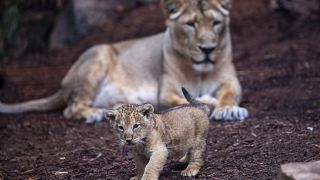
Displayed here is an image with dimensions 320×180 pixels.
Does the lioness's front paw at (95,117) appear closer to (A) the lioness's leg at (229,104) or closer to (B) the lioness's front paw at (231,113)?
(A) the lioness's leg at (229,104)

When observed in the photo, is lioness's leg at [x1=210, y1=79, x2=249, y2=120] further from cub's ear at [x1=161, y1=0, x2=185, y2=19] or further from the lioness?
cub's ear at [x1=161, y1=0, x2=185, y2=19]

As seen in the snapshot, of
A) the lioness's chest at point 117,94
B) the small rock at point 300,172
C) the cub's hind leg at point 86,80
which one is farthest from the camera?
Result: the cub's hind leg at point 86,80

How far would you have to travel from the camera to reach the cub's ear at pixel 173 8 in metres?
7.26

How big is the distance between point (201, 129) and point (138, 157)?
1.64 ft

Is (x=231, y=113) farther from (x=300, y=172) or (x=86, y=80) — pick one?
(x=300, y=172)

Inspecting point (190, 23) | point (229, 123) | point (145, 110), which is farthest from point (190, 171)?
point (190, 23)

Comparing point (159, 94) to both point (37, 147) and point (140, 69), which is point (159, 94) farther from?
point (37, 147)

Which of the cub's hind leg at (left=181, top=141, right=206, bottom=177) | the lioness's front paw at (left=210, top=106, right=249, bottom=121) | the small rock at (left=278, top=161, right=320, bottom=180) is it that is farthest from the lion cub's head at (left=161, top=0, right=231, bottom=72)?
the small rock at (left=278, top=161, right=320, bottom=180)

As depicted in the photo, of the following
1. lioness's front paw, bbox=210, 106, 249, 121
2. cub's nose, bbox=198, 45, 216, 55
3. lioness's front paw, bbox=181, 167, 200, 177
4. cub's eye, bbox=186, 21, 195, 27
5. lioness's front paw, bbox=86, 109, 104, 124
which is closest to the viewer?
lioness's front paw, bbox=181, 167, 200, 177

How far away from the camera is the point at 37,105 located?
8.17 metres

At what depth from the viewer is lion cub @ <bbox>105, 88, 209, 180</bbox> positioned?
4320mm

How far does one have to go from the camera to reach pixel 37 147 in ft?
21.5

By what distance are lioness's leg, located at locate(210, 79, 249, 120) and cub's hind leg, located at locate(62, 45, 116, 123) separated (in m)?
1.35

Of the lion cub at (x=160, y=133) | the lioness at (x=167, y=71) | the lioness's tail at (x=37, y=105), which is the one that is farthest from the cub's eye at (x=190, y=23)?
the lion cub at (x=160, y=133)
